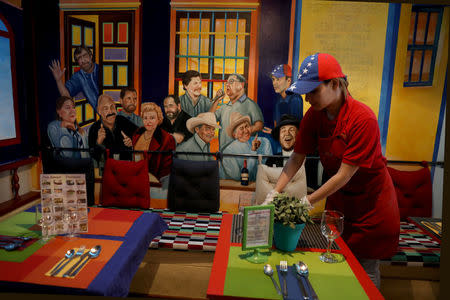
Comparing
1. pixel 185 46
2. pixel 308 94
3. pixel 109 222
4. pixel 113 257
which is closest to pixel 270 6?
pixel 185 46

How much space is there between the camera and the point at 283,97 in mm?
3441

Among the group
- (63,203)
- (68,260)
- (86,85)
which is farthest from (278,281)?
(86,85)

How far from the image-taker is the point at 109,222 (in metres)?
2.11

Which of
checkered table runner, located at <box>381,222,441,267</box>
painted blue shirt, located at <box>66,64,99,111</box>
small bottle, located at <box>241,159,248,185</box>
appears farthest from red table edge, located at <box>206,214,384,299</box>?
painted blue shirt, located at <box>66,64,99,111</box>

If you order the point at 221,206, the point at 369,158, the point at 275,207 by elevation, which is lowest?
the point at 221,206

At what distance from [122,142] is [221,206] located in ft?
4.19

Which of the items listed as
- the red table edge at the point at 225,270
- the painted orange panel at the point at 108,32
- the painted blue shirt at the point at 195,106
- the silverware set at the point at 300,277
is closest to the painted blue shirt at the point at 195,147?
the painted blue shirt at the point at 195,106

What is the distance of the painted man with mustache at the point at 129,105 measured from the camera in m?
3.56

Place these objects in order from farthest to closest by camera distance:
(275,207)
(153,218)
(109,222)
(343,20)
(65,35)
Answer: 1. (65,35)
2. (343,20)
3. (153,218)
4. (109,222)
5. (275,207)

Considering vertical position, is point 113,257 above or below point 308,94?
below

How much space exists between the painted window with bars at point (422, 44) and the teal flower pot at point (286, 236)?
8.13ft

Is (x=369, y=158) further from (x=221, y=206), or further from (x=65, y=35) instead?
(x=65, y=35)

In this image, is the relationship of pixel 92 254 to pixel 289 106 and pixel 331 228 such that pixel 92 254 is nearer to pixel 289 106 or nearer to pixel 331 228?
pixel 331 228

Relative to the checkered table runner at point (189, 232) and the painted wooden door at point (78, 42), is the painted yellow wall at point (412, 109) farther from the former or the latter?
the painted wooden door at point (78, 42)
